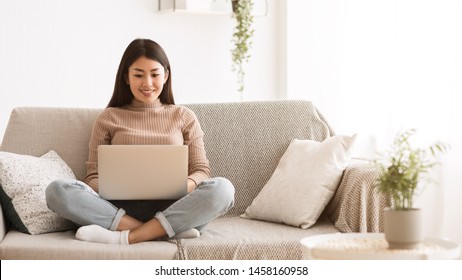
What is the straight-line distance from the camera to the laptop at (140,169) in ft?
8.38

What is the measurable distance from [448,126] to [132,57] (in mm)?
1859

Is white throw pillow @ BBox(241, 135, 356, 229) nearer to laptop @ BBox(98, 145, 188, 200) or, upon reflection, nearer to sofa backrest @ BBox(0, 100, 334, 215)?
sofa backrest @ BBox(0, 100, 334, 215)

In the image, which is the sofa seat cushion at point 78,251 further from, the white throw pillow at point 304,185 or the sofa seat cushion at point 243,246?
the white throw pillow at point 304,185

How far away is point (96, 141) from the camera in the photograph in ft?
9.76

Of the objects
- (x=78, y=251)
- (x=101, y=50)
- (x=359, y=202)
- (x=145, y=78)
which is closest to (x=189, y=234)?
(x=78, y=251)

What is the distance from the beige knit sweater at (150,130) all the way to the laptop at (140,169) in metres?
0.32

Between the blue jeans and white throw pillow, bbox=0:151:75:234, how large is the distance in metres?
0.08

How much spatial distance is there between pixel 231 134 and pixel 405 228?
140 cm

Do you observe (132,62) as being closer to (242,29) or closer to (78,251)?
(78,251)

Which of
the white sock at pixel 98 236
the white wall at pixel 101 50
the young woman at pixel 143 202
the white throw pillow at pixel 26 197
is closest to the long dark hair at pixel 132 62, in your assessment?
the young woman at pixel 143 202

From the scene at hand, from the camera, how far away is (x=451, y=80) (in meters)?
4.11

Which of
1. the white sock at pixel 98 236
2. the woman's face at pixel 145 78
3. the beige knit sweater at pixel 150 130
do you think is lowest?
the white sock at pixel 98 236
